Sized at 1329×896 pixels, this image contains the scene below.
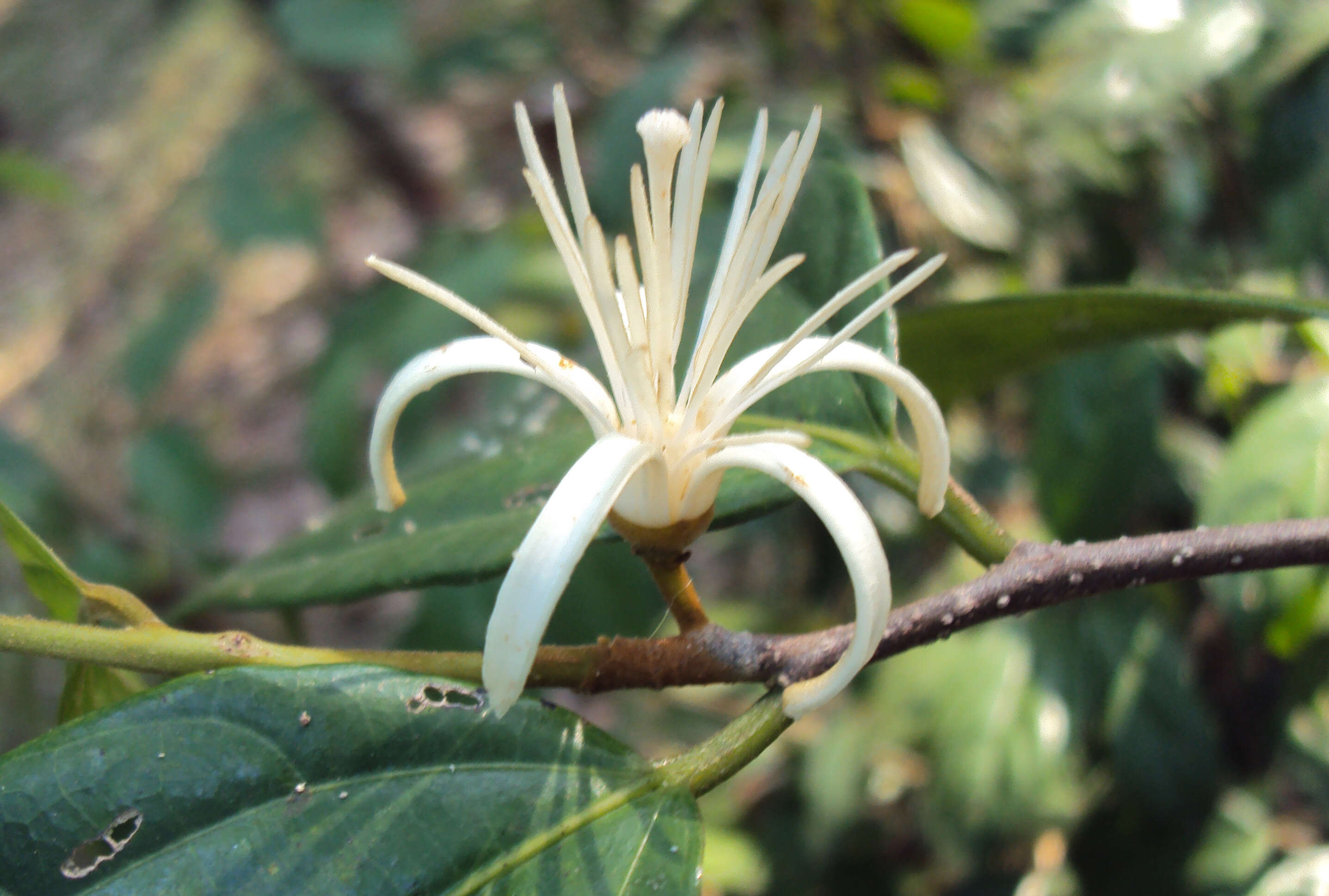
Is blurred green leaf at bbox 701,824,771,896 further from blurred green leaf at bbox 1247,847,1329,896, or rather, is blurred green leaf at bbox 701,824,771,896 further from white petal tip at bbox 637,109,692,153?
white petal tip at bbox 637,109,692,153

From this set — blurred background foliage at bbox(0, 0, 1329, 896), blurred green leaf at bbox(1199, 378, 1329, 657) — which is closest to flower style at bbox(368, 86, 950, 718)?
blurred background foliage at bbox(0, 0, 1329, 896)

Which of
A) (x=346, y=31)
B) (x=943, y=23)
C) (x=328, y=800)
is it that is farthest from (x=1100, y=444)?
(x=346, y=31)

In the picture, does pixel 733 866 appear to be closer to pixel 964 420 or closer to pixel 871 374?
pixel 964 420

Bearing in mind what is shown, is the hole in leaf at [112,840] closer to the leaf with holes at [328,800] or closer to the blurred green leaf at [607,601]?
the leaf with holes at [328,800]

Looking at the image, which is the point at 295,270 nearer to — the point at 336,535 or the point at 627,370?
the point at 336,535

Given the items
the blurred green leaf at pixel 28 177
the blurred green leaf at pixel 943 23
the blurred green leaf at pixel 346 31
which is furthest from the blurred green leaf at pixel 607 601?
the blurred green leaf at pixel 28 177
